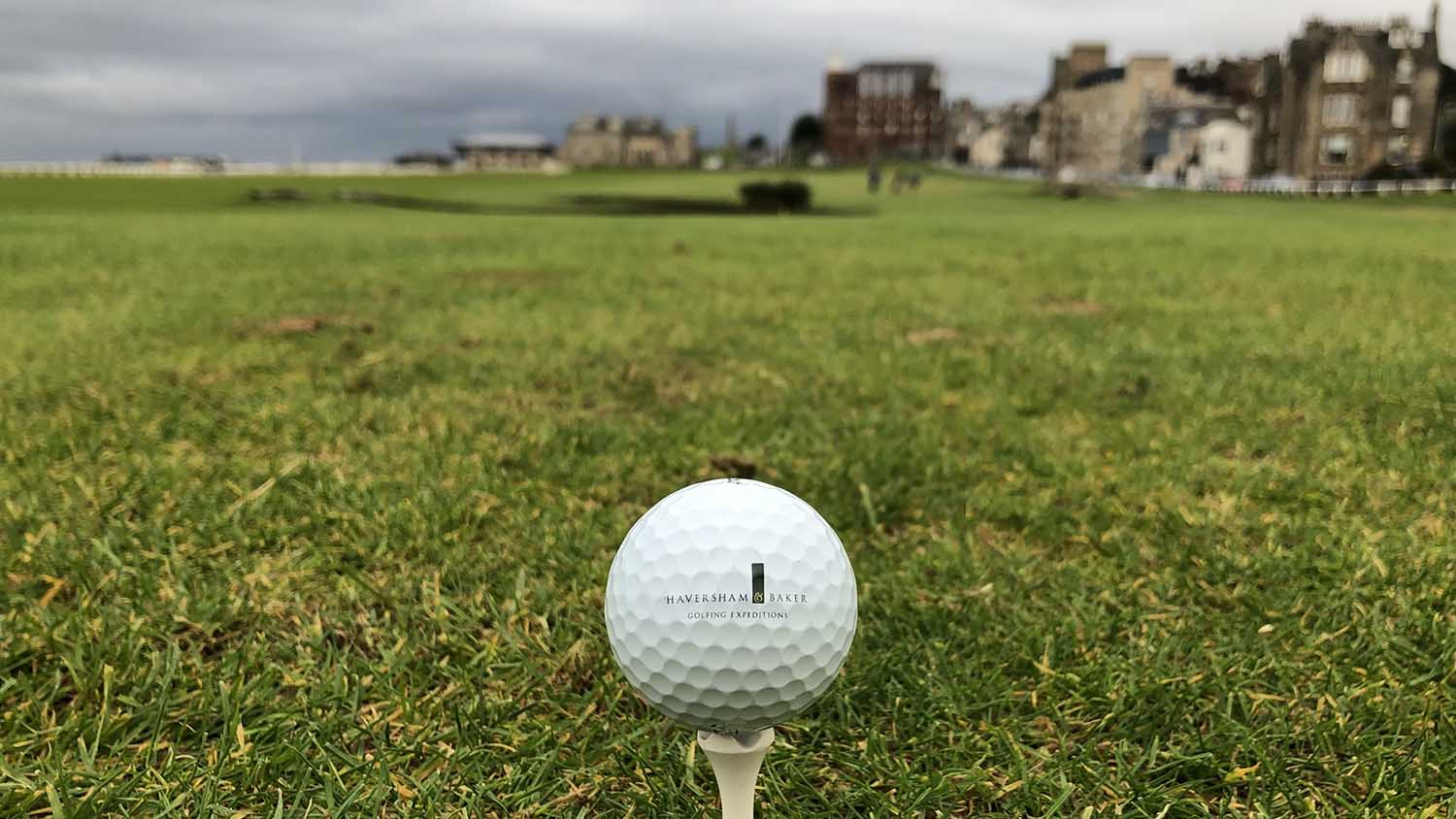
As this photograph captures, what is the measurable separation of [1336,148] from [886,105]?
12009cm

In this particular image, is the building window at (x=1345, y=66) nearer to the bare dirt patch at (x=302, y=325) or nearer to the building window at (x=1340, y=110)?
the building window at (x=1340, y=110)

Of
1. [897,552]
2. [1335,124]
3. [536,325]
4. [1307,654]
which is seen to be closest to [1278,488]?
[1307,654]

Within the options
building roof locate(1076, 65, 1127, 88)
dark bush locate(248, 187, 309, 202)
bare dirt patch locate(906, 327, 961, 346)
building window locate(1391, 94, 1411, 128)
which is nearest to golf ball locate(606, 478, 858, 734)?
bare dirt patch locate(906, 327, 961, 346)

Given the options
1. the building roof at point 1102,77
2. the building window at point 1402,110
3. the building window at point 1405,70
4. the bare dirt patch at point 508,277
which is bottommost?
the bare dirt patch at point 508,277

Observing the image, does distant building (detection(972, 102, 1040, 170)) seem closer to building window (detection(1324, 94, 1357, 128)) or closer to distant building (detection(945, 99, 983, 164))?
distant building (detection(945, 99, 983, 164))

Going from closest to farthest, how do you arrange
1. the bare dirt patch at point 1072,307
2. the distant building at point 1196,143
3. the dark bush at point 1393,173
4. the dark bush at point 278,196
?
the bare dirt patch at point 1072,307 → the dark bush at point 278,196 → the dark bush at point 1393,173 → the distant building at point 1196,143

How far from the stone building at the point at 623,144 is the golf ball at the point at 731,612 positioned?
150 metres

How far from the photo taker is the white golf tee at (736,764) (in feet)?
5.22

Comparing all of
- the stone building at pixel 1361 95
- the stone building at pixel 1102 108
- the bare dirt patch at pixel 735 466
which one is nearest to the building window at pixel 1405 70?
the stone building at pixel 1361 95

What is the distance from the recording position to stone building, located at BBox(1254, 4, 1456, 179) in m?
53.8

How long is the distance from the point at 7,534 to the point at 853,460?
3.20m

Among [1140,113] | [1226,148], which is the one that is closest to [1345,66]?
[1226,148]

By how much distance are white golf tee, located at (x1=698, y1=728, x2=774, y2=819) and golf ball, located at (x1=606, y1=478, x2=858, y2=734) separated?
11 cm

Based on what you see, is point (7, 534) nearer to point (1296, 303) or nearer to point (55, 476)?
point (55, 476)
